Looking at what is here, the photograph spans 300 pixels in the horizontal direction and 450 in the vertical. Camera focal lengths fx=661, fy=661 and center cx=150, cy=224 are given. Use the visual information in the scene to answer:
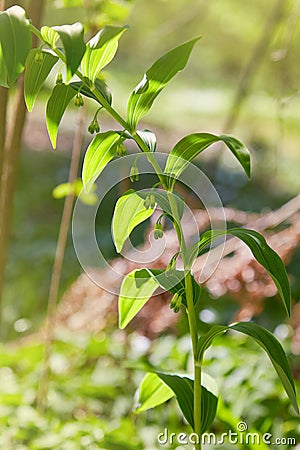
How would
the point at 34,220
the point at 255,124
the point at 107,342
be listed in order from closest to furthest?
1. the point at 107,342
2. the point at 34,220
3. the point at 255,124

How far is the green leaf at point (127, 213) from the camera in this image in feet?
1.99

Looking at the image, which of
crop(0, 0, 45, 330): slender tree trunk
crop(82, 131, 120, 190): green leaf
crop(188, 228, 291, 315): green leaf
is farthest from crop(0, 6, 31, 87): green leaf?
crop(0, 0, 45, 330): slender tree trunk

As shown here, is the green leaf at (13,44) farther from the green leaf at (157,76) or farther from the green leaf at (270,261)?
the green leaf at (270,261)

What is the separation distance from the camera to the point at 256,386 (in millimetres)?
1137

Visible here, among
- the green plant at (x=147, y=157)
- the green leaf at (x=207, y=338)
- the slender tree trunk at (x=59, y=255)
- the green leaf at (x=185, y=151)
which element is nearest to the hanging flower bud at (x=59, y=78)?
the green plant at (x=147, y=157)

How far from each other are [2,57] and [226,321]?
4.34 ft

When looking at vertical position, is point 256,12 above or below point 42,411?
above

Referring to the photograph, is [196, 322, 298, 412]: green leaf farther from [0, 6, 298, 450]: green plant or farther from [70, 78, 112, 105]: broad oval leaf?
[70, 78, 112, 105]: broad oval leaf

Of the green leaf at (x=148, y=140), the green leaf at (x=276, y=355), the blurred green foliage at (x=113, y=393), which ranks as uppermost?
the green leaf at (x=148, y=140)

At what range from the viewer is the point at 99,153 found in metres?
0.60

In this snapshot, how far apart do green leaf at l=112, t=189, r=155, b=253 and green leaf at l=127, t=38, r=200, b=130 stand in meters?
0.07

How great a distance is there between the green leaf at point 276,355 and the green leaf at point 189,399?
0.11 meters

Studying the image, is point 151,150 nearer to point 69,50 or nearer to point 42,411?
point 69,50

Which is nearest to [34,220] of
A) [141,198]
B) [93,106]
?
[93,106]
